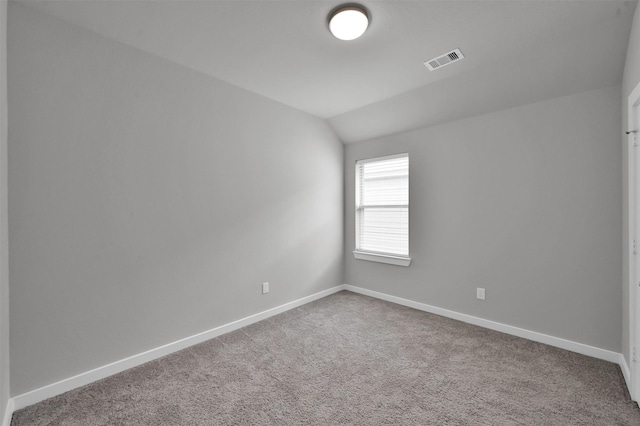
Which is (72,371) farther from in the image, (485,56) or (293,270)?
(485,56)

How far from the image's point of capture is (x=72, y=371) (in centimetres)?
213

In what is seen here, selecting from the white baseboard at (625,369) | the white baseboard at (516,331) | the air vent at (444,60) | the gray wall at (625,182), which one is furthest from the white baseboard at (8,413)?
the gray wall at (625,182)

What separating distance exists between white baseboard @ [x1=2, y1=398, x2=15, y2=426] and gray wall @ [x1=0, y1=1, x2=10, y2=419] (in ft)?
0.13

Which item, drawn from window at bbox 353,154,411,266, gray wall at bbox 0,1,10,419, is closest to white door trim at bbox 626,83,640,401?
window at bbox 353,154,411,266

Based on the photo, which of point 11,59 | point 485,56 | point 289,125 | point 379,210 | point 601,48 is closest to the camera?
point 11,59

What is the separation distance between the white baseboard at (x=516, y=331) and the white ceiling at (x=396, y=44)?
7.31 ft

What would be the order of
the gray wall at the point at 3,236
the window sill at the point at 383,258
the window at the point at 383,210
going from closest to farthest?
the gray wall at the point at 3,236 → the window sill at the point at 383,258 → the window at the point at 383,210

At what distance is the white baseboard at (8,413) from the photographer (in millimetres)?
1710

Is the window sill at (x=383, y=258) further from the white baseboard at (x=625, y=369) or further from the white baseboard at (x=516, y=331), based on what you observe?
the white baseboard at (x=625, y=369)

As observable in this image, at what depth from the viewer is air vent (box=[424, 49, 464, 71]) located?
2.49 m

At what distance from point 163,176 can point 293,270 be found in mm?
1878

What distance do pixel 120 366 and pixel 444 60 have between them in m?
3.69

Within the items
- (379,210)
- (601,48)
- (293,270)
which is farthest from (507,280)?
(293,270)

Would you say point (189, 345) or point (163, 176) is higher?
point (163, 176)
